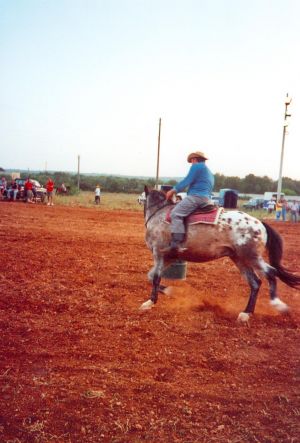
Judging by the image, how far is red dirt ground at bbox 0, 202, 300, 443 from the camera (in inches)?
151

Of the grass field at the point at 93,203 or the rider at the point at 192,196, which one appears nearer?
the rider at the point at 192,196

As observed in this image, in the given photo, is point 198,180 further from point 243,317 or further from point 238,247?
point 243,317

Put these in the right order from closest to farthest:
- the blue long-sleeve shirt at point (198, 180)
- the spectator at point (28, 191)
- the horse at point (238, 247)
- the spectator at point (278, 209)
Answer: the horse at point (238, 247), the blue long-sleeve shirt at point (198, 180), the spectator at point (278, 209), the spectator at point (28, 191)

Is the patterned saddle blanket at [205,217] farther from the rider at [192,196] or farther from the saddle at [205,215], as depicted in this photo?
the rider at [192,196]

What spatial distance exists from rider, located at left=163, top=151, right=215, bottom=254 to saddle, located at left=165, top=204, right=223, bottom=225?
0.26 ft

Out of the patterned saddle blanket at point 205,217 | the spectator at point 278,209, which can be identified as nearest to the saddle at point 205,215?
the patterned saddle blanket at point 205,217

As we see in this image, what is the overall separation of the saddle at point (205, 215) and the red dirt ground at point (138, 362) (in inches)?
62.2

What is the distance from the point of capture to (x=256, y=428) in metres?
3.87

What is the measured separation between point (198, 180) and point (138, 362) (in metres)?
3.45

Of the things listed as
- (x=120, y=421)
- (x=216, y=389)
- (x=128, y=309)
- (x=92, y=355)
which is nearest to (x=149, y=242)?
(x=128, y=309)

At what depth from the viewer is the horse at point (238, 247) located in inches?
285

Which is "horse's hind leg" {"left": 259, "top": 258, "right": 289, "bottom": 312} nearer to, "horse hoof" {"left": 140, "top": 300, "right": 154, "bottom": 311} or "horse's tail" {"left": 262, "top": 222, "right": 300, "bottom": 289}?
"horse's tail" {"left": 262, "top": 222, "right": 300, "bottom": 289}

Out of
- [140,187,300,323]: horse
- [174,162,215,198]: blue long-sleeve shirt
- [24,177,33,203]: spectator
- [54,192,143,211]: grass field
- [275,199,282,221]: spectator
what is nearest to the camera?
[140,187,300,323]: horse

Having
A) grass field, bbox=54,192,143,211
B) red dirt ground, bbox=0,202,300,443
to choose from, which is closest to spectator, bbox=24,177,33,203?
grass field, bbox=54,192,143,211
